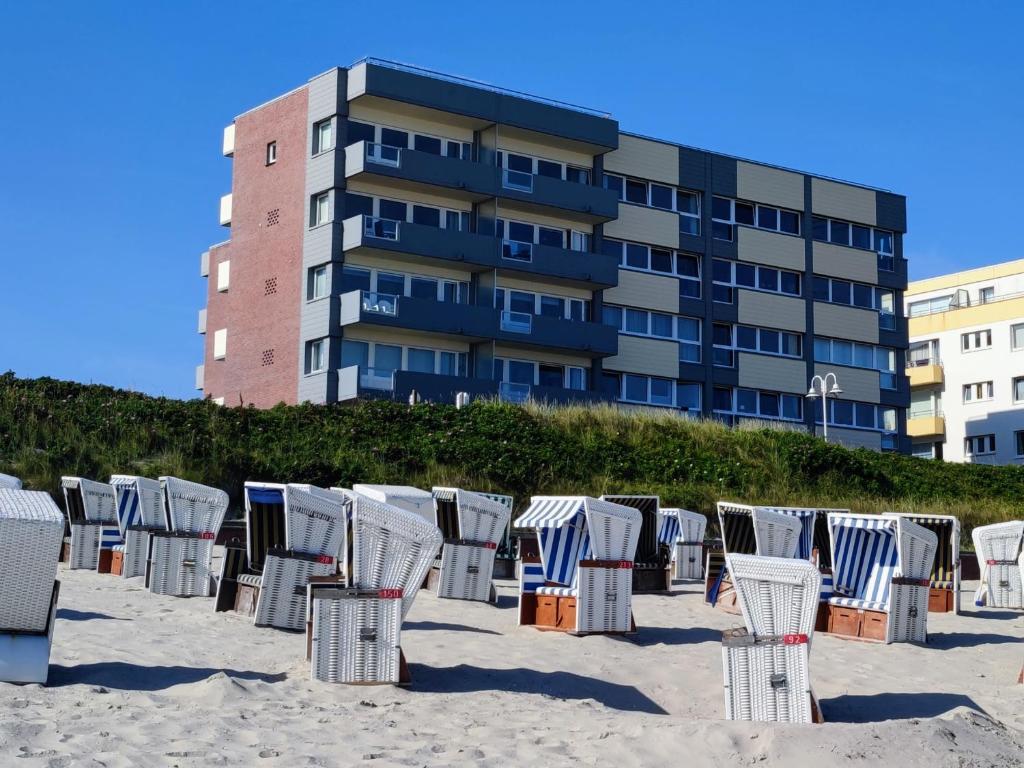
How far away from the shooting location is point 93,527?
18391 mm

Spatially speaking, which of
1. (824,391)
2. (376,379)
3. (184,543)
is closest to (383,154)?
(376,379)

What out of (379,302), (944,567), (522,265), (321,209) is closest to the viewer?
(944,567)

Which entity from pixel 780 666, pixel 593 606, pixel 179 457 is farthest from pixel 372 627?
pixel 179 457

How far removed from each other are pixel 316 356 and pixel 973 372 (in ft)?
130

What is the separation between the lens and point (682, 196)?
52.5m

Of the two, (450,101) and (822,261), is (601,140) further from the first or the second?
(822,261)

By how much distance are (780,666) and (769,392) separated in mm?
43870

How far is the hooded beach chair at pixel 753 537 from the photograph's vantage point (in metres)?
17.1

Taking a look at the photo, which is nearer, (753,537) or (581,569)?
(581,569)

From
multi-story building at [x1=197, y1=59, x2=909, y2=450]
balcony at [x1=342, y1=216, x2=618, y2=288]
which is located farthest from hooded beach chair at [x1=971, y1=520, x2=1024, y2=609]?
balcony at [x1=342, y1=216, x2=618, y2=288]

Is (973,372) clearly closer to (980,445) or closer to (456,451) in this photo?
(980,445)

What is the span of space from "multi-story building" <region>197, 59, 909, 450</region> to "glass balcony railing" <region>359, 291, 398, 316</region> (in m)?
0.06

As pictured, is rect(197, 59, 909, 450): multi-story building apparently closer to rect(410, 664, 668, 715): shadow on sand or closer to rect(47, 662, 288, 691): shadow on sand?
rect(410, 664, 668, 715): shadow on sand

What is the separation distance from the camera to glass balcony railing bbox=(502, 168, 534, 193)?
46.5m
